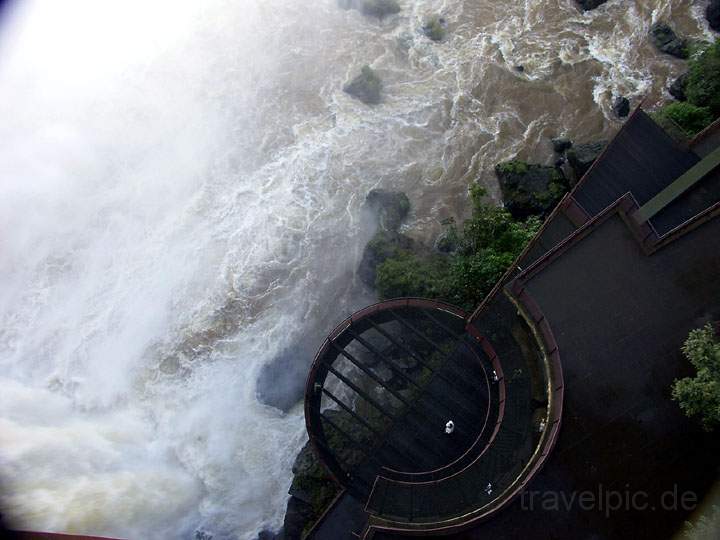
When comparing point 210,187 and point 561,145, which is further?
point 210,187

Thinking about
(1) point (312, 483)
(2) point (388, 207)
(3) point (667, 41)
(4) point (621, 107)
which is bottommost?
(1) point (312, 483)

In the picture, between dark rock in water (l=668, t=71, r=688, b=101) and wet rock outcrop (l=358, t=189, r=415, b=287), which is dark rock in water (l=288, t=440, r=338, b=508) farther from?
dark rock in water (l=668, t=71, r=688, b=101)

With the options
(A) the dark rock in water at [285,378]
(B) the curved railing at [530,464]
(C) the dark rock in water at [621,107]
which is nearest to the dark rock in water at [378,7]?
(C) the dark rock in water at [621,107]

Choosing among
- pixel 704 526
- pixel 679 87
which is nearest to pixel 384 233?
pixel 704 526

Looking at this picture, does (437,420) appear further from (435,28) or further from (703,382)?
(435,28)

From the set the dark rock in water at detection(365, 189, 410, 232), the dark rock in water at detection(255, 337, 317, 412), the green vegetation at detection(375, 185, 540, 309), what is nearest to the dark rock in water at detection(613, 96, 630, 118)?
the green vegetation at detection(375, 185, 540, 309)
